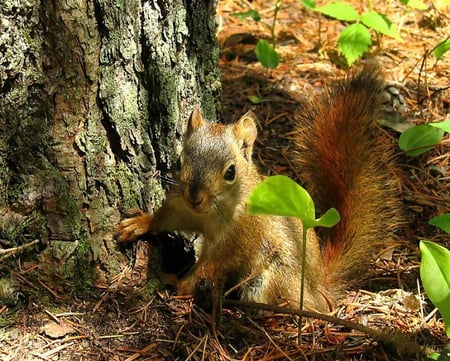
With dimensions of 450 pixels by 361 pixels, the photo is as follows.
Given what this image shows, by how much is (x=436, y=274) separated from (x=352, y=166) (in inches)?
32.6

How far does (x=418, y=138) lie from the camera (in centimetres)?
276

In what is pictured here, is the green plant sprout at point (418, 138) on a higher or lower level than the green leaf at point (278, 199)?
lower

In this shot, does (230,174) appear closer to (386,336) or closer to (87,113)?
(87,113)

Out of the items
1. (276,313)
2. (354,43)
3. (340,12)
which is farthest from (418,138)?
(276,313)

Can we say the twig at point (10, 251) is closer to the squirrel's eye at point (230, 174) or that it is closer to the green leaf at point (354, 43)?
the squirrel's eye at point (230, 174)

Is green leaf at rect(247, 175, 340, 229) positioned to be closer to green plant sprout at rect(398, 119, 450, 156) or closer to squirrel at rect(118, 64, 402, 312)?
squirrel at rect(118, 64, 402, 312)

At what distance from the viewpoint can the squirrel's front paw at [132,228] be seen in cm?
236

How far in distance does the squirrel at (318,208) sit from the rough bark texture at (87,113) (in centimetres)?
15

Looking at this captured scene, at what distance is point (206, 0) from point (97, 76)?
23.0 inches

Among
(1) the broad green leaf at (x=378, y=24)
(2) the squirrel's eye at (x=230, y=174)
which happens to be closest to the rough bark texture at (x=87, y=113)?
(2) the squirrel's eye at (x=230, y=174)

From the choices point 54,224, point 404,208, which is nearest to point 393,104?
point 404,208

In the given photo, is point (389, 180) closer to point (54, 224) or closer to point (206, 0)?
point (206, 0)

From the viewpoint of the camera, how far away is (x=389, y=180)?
2.62 meters

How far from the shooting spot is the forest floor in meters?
2.14
